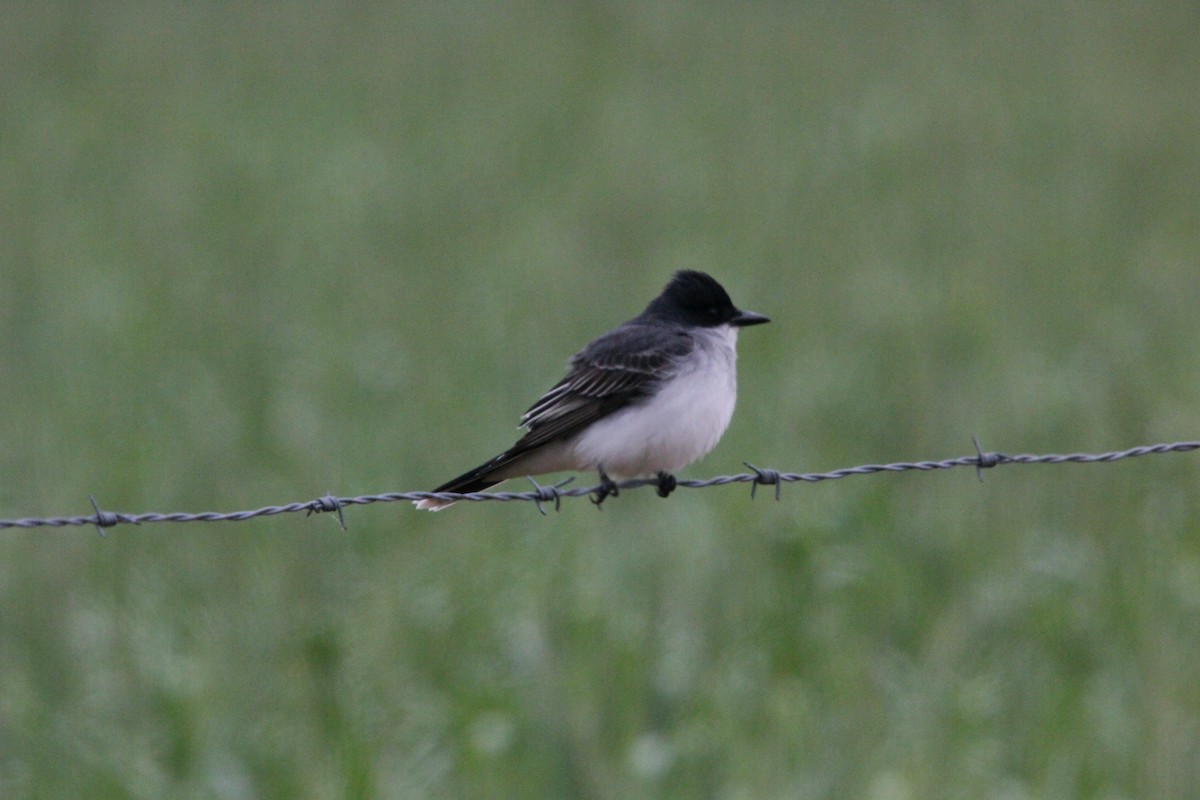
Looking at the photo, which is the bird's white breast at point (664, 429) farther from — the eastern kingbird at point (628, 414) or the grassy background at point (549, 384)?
the grassy background at point (549, 384)

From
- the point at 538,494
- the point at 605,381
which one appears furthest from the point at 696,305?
the point at 538,494

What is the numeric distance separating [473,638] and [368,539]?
1.33 metres

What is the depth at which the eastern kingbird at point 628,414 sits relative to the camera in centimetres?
581

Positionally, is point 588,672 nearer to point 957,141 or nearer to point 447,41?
point 957,141

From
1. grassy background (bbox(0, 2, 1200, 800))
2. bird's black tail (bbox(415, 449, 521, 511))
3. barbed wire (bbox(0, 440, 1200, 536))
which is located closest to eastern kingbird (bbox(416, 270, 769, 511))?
bird's black tail (bbox(415, 449, 521, 511))

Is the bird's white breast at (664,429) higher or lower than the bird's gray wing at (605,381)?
lower

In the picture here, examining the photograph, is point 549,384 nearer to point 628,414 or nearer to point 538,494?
point 628,414

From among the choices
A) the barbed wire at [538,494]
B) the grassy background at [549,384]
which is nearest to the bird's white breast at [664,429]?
the barbed wire at [538,494]

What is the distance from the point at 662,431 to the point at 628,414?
0.15 metres

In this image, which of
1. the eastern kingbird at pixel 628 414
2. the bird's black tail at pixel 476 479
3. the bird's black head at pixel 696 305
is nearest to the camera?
the bird's black tail at pixel 476 479

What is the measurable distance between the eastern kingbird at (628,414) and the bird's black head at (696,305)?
10.0 inches

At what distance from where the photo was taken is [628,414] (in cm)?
589

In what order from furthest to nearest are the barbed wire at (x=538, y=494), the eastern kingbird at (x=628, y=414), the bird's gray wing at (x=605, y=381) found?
the bird's gray wing at (x=605, y=381) < the eastern kingbird at (x=628, y=414) < the barbed wire at (x=538, y=494)

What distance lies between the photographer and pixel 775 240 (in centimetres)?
1281
